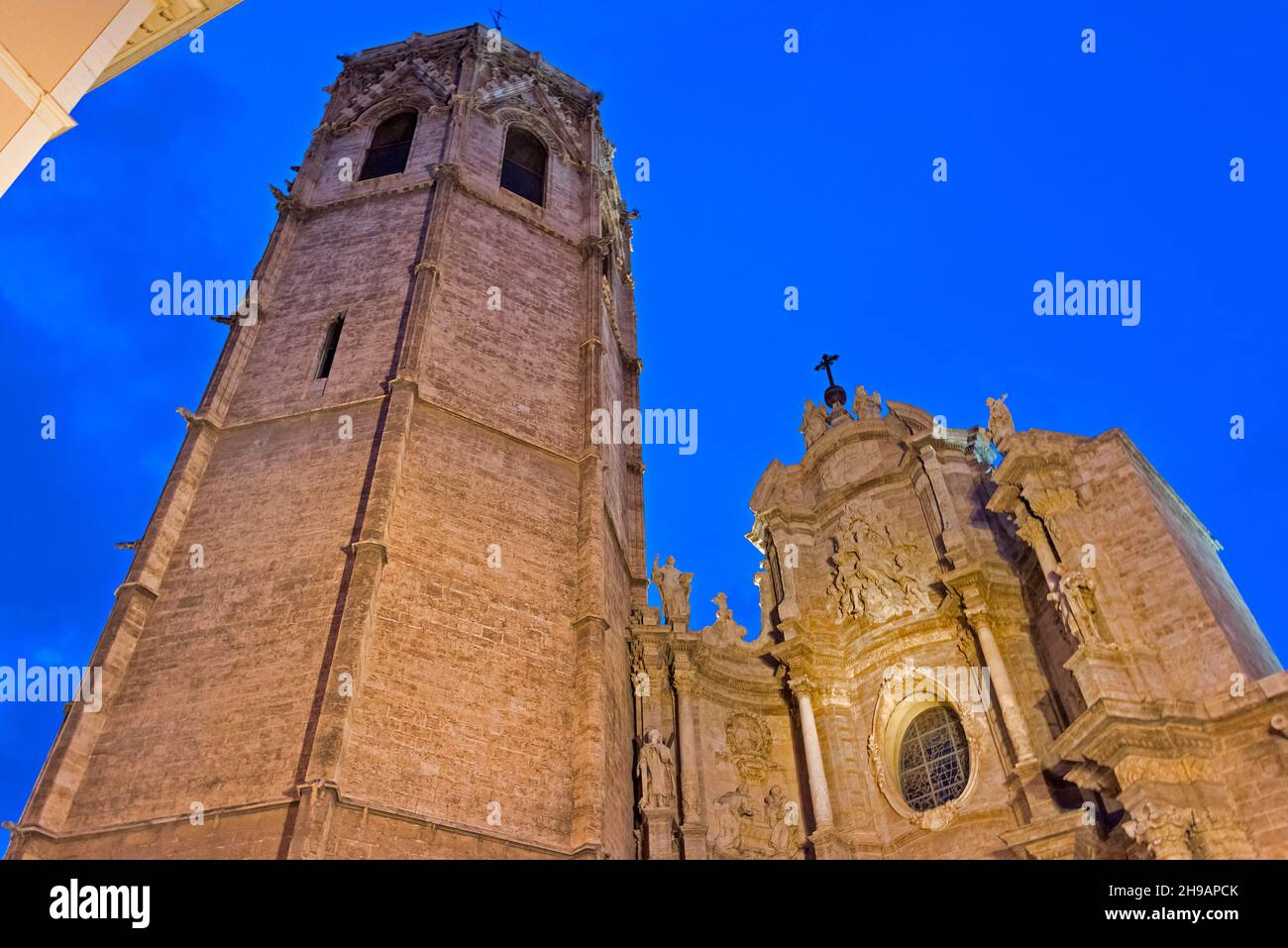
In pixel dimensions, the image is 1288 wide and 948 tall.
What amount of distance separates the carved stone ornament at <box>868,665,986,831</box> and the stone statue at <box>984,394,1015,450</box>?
13.6 feet

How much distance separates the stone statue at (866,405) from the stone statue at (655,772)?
951 centimetres

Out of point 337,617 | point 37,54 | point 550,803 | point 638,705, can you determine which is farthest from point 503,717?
point 37,54

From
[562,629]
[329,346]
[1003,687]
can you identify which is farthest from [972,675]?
[329,346]

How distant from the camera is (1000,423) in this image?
1587 cm

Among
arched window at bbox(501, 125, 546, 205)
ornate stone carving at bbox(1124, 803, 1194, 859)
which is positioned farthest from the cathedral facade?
arched window at bbox(501, 125, 546, 205)

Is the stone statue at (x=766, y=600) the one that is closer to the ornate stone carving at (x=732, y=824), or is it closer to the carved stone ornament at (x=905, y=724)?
the carved stone ornament at (x=905, y=724)

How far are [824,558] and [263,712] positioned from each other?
447 inches

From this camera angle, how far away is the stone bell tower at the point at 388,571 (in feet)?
39.2

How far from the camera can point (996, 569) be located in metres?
16.4

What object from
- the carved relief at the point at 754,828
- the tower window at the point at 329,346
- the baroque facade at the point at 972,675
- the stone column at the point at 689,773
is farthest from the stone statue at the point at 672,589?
the tower window at the point at 329,346

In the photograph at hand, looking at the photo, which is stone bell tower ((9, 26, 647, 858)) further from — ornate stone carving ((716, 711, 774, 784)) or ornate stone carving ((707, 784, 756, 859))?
ornate stone carving ((716, 711, 774, 784))

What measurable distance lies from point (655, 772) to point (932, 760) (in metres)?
4.70

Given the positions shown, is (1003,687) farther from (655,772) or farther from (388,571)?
(388,571)
